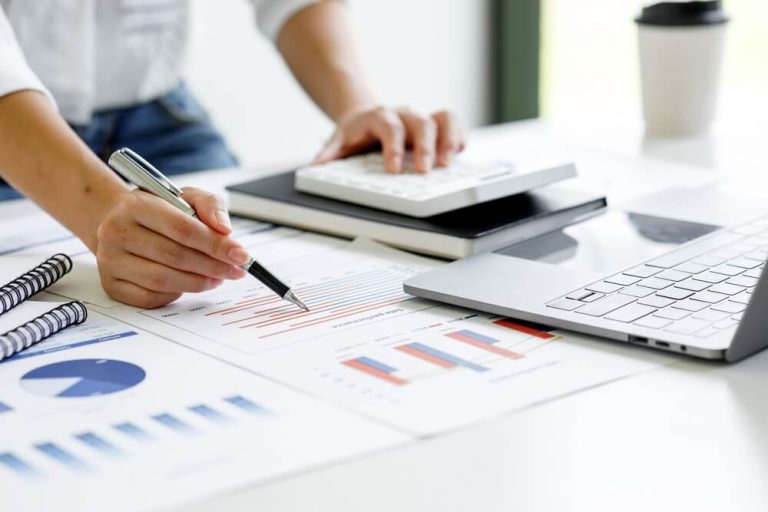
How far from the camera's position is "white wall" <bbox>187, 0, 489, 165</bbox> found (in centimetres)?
252

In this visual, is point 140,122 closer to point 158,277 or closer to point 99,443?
point 158,277

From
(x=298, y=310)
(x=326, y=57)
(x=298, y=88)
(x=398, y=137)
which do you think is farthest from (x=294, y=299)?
(x=298, y=88)

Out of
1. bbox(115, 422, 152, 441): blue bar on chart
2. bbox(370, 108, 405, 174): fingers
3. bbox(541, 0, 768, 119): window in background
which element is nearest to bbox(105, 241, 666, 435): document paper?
bbox(115, 422, 152, 441): blue bar on chart

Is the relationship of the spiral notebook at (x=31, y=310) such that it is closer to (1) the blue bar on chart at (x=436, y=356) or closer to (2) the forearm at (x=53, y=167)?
(2) the forearm at (x=53, y=167)

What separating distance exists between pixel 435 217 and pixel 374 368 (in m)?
0.30

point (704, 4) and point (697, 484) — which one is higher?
point (704, 4)

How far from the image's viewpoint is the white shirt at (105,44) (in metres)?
1.42

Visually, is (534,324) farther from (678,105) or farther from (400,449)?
(678,105)

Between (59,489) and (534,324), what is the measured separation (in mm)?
364

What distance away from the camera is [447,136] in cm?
117

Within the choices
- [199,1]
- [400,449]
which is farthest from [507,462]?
[199,1]

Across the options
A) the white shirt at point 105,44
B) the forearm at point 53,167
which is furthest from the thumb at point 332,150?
the white shirt at point 105,44

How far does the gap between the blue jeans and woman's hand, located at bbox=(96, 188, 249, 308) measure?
628 millimetres

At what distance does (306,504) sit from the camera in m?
0.56
